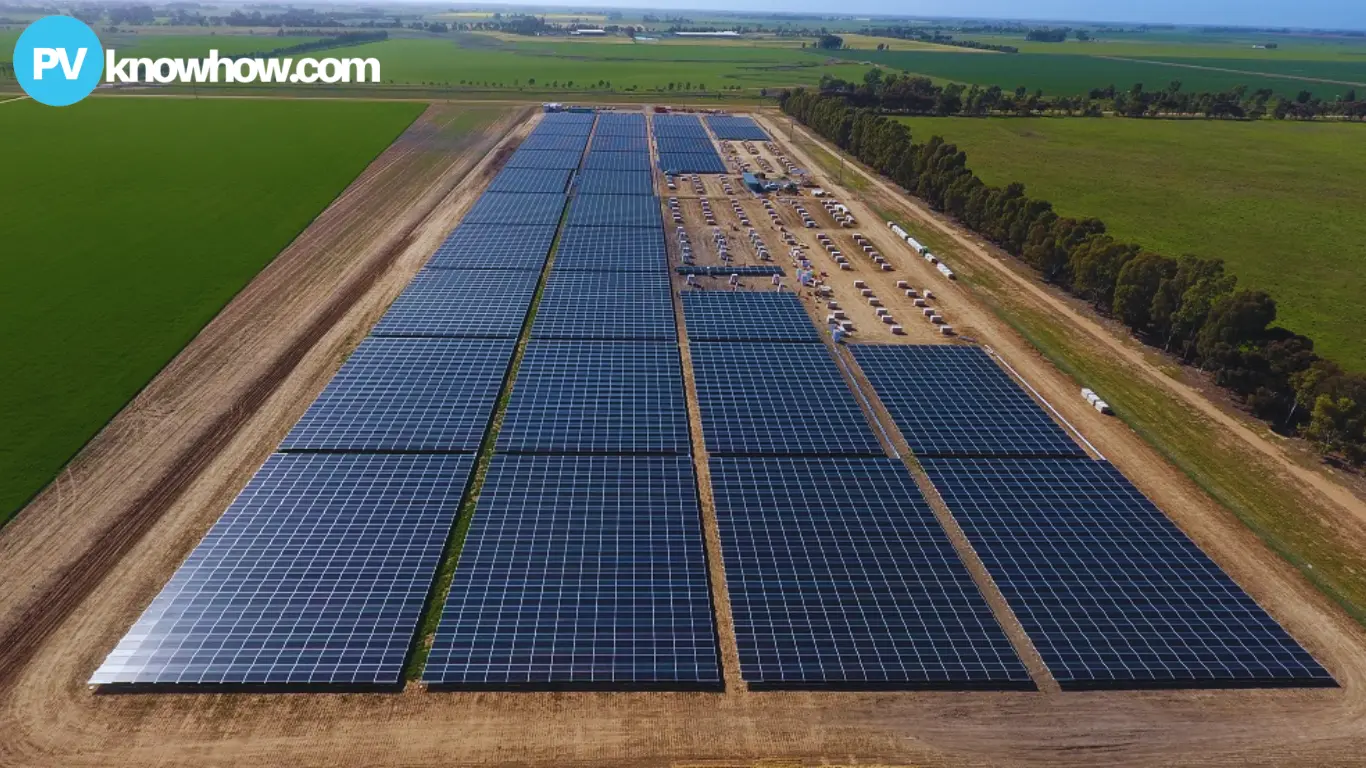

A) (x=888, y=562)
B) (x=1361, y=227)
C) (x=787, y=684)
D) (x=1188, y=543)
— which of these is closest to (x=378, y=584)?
(x=787, y=684)

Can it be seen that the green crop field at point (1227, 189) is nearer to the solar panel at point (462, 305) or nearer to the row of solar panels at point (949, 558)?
the row of solar panels at point (949, 558)

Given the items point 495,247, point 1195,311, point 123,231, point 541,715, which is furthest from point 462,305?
point 1195,311

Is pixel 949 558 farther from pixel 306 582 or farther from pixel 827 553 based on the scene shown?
pixel 306 582

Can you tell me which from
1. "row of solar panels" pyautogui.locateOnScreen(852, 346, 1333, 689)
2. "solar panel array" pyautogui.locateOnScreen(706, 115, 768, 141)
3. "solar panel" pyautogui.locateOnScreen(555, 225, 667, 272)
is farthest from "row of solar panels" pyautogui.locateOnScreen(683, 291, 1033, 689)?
"solar panel array" pyautogui.locateOnScreen(706, 115, 768, 141)

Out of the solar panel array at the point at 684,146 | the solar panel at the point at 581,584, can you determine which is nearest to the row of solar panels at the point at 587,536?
the solar panel at the point at 581,584

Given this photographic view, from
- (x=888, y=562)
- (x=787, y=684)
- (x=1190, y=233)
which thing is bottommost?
(x=787, y=684)

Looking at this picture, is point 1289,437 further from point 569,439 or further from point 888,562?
point 569,439
